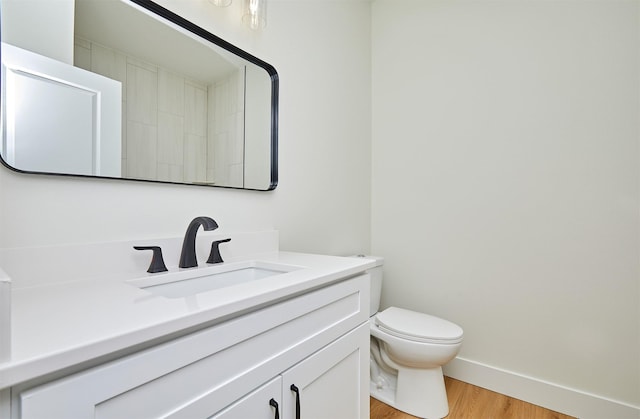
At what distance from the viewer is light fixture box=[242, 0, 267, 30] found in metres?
1.33

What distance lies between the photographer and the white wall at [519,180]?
1.48 meters

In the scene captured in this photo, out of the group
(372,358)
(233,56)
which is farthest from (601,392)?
(233,56)

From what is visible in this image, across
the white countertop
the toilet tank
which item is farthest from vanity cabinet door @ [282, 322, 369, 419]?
the toilet tank

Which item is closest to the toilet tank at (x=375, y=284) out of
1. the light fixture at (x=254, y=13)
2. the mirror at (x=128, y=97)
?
the mirror at (x=128, y=97)

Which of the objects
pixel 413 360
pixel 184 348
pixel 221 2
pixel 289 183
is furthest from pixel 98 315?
pixel 413 360

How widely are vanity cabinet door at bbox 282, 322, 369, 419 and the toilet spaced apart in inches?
16.8

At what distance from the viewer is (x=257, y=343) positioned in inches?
28.1

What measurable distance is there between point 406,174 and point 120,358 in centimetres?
187

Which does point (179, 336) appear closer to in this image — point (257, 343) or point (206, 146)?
point (257, 343)

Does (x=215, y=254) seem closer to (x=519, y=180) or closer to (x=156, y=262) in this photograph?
(x=156, y=262)

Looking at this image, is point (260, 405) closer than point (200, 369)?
No

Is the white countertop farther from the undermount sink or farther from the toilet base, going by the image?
the toilet base

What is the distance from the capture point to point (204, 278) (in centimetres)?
103

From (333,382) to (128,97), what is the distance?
3.62 ft
